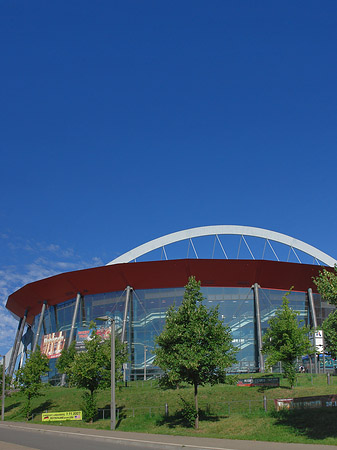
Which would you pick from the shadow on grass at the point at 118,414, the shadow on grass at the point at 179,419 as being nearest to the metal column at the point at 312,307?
the shadow on grass at the point at 118,414

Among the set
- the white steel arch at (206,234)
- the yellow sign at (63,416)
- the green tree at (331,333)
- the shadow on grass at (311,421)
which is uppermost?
the white steel arch at (206,234)

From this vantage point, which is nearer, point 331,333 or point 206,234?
point 331,333

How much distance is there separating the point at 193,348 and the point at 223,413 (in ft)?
22.6

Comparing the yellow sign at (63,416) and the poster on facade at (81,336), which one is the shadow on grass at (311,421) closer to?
the yellow sign at (63,416)

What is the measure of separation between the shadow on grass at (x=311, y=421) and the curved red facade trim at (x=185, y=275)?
30183mm

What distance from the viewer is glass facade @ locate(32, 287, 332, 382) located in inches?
2162

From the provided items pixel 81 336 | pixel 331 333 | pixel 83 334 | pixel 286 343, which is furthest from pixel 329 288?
pixel 81 336

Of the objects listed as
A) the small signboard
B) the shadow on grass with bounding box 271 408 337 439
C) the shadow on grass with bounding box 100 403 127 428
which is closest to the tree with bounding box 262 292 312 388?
the small signboard

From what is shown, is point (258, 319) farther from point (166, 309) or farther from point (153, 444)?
point (153, 444)

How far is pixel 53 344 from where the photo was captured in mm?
61969

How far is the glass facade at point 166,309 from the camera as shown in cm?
5491

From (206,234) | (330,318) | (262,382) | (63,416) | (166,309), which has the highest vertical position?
(206,234)

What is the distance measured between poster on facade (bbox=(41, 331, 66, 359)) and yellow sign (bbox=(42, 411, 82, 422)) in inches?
1007

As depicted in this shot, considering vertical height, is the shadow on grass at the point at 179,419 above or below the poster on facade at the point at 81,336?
below
